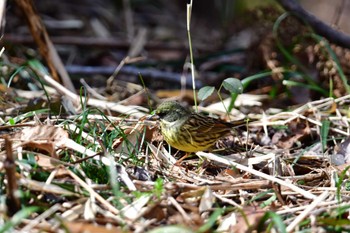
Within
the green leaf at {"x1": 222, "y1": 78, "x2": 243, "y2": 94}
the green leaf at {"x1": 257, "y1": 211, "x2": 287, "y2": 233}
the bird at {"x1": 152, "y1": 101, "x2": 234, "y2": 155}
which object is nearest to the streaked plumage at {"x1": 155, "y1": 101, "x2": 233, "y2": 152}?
the bird at {"x1": 152, "y1": 101, "x2": 234, "y2": 155}

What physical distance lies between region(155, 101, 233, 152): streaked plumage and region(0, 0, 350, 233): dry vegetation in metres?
0.10

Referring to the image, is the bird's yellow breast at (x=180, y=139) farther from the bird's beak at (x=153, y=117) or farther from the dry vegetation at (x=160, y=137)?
the bird's beak at (x=153, y=117)

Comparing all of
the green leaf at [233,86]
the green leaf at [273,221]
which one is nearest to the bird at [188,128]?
the green leaf at [233,86]

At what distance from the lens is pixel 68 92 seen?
17.7ft

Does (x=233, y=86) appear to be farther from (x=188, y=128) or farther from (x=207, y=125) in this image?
(x=188, y=128)

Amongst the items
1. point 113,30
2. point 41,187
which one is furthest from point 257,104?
point 113,30

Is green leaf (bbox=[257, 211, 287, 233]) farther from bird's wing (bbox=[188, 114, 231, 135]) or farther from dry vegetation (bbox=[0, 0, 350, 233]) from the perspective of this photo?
bird's wing (bbox=[188, 114, 231, 135])

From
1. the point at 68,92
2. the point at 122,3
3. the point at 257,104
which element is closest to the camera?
the point at 68,92

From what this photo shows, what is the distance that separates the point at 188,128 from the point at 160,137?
0.80 ft

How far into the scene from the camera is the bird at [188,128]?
4.40 meters

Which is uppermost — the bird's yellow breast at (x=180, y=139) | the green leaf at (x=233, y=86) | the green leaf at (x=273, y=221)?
the green leaf at (x=233, y=86)

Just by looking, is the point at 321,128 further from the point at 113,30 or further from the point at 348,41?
the point at 113,30

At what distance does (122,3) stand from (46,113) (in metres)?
5.36

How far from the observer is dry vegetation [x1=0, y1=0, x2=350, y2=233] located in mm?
3217
